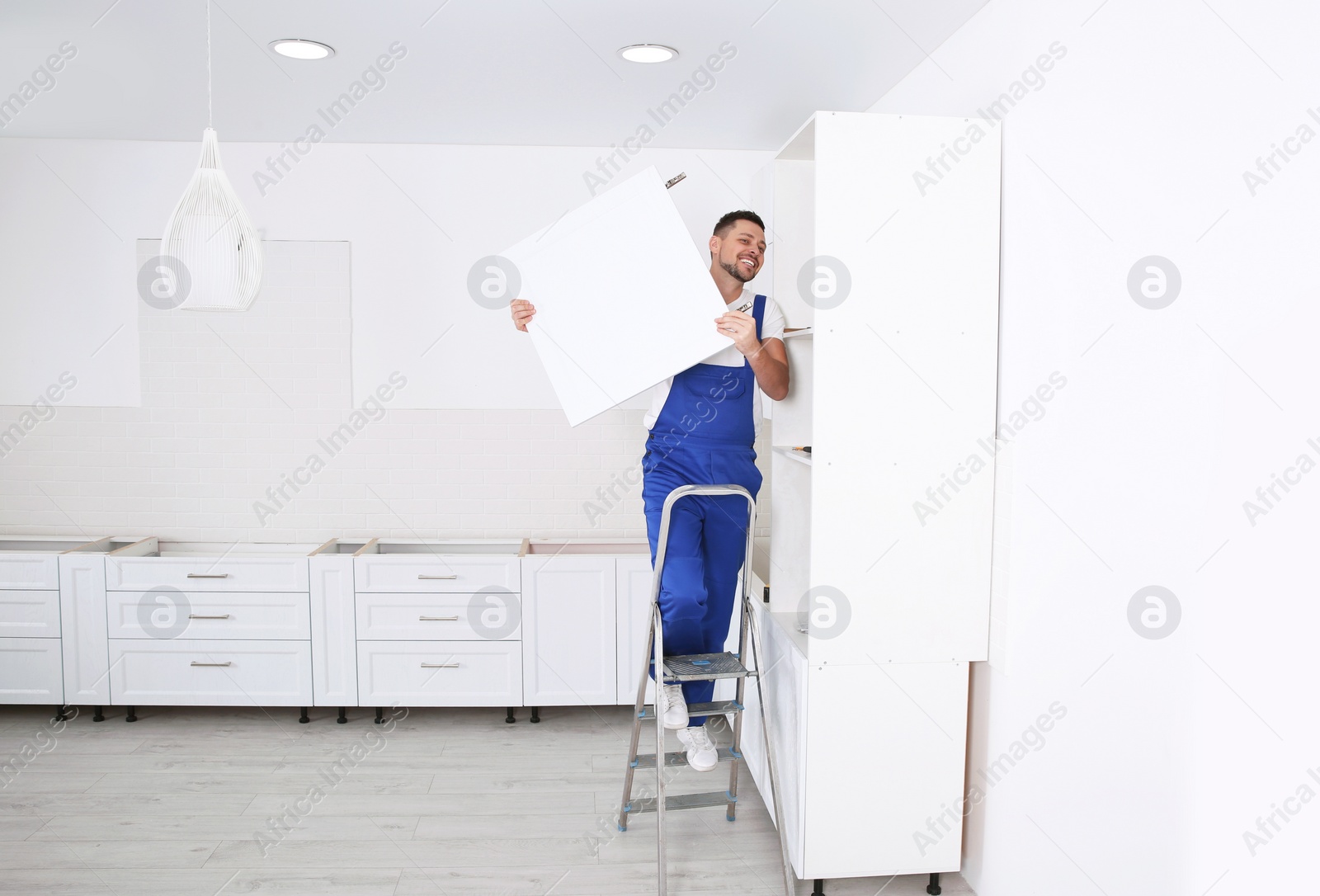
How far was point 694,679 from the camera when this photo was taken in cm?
256

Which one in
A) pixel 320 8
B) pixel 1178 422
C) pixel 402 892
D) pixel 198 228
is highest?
pixel 320 8

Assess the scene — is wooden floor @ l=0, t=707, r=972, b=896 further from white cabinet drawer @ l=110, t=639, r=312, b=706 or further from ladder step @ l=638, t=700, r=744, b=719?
ladder step @ l=638, t=700, r=744, b=719

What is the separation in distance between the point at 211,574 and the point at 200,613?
18 centimetres

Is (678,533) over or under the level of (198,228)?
under

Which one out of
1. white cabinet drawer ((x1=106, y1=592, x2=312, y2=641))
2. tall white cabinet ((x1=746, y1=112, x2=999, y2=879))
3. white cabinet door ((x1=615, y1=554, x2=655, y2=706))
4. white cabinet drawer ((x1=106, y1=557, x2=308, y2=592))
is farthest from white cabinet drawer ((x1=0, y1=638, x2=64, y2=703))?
tall white cabinet ((x1=746, y1=112, x2=999, y2=879))

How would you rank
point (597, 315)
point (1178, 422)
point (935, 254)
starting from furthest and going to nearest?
point (597, 315), point (935, 254), point (1178, 422)

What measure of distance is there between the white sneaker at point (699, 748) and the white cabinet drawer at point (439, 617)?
1.19 meters

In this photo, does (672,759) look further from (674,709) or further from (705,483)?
(705,483)

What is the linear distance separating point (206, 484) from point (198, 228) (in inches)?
81.6

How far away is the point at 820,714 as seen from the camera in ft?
8.04

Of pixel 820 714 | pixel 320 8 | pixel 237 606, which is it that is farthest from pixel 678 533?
pixel 237 606

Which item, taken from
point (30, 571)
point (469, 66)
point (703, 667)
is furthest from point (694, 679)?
point (30, 571)

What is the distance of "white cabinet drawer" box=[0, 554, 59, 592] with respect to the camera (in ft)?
12.1

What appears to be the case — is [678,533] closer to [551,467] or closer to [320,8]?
[551,467]
